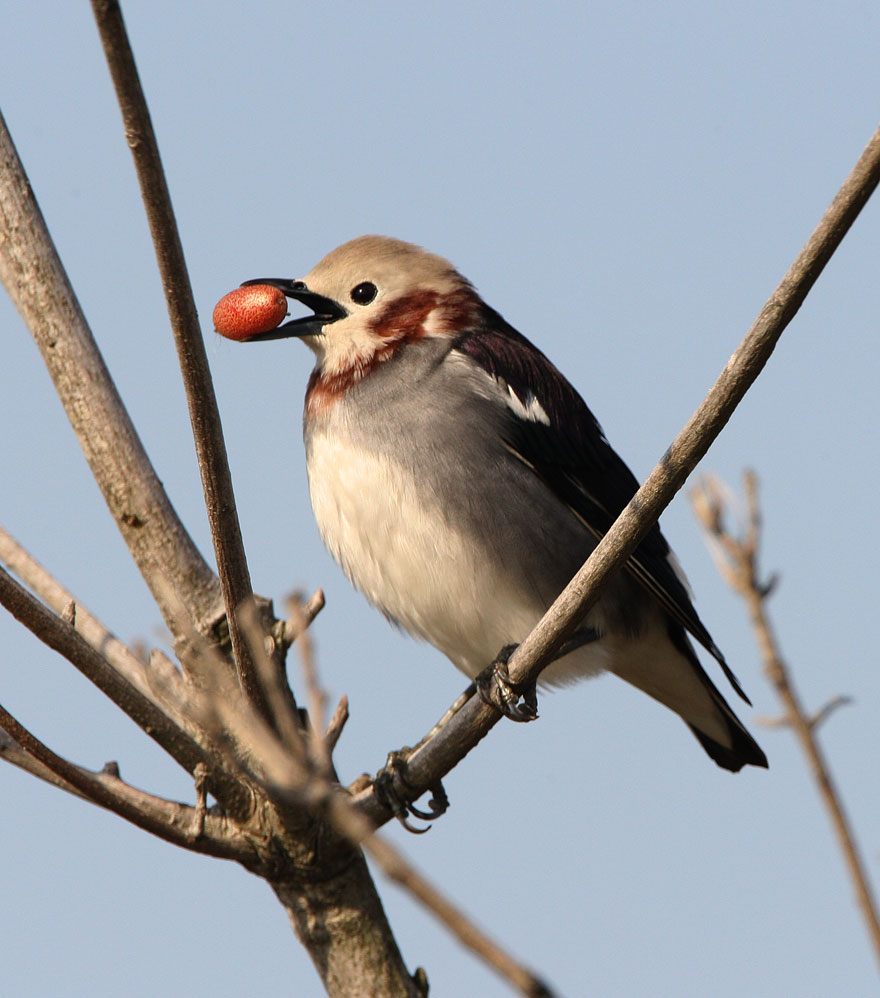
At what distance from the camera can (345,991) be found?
5.00 meters

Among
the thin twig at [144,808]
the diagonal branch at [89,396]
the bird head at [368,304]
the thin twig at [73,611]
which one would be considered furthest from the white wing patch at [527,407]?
the thin twig at [144,808]

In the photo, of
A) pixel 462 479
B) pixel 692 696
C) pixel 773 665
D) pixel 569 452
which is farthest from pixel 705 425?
pixel 692 696

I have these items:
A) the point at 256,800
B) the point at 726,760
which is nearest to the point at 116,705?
the point at 256,800

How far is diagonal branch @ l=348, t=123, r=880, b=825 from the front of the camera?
3084 millimetres

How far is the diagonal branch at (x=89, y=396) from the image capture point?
5016 mm

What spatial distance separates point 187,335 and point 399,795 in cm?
242

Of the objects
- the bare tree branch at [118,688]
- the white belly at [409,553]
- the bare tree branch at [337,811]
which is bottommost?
the bare tree branch at [337,811]

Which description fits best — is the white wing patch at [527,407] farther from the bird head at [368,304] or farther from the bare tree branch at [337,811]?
the bare tree branch at [337,811]

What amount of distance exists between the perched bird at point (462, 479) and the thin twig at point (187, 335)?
1.63m

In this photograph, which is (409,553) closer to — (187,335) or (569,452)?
(569,452)

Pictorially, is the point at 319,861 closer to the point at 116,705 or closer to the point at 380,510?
the point at 116,705

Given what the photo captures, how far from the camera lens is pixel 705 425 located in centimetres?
354

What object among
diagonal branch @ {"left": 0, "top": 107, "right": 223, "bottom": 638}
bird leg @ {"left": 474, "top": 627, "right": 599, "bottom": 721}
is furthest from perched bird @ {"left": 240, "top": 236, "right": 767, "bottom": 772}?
diagonal branch @ {"left": 0, "top": 107, "right": 223, "bottom": 638}

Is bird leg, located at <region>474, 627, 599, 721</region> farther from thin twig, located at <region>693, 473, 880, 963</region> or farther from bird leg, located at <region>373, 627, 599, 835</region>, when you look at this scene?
thin twig, located at <region>693, 473, 880, 963</region>
